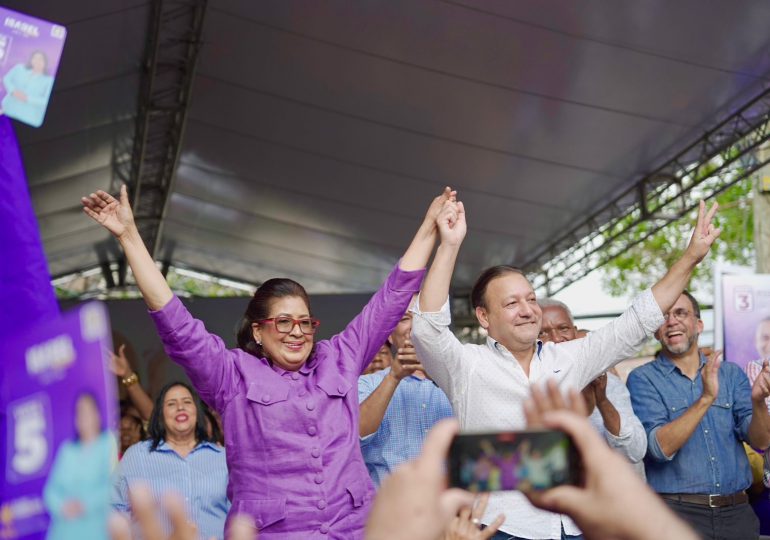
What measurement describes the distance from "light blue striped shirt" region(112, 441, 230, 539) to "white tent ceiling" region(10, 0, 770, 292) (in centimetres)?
333

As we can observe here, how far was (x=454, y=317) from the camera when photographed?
1334cm

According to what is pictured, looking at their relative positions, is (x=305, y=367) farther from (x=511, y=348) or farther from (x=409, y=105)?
(x=409, y=105)

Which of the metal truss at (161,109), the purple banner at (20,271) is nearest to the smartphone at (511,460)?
the purple banner at (20,271)

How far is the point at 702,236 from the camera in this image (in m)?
2.96

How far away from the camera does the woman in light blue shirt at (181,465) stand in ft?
13.6

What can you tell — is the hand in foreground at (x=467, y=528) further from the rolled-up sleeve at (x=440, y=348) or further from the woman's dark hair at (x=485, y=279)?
the woman's dark hair at (x=485, y=279)

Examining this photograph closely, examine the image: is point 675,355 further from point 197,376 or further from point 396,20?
point 396,20

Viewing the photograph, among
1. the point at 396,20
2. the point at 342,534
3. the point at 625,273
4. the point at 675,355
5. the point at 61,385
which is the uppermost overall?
the point at 625,273

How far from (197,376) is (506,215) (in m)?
7.89

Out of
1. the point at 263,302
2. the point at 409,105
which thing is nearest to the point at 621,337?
the point at 263,302

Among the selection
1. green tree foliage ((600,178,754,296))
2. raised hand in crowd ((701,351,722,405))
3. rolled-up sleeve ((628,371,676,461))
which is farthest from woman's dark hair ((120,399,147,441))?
green tree foliage ((600,178,754,296))

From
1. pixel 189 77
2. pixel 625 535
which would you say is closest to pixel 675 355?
pixel 625 535

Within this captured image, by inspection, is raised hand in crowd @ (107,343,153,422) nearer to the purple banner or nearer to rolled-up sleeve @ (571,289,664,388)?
rolled-up sleeve @ (571,289,664,388)

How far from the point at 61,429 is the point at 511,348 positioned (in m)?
2.09
